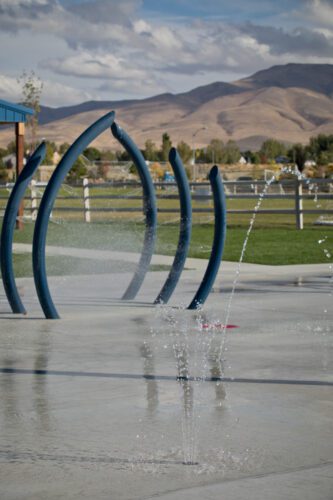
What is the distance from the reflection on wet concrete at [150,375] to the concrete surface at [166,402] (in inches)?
0.5

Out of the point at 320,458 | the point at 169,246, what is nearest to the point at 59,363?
the point at 320,458

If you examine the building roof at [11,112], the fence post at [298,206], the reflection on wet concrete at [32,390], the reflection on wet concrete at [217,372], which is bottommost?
the reflection on wet concrete at [217,372]

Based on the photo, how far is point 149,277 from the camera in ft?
53.3

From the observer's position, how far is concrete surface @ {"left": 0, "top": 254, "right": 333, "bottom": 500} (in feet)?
18.0

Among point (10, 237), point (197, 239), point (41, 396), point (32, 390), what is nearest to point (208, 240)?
point (197, 239)

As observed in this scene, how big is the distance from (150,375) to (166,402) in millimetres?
1048

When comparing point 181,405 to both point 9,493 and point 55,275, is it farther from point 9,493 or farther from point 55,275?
point 55,275

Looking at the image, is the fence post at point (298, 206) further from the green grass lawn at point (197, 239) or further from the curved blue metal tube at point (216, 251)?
the curved blue metal tube at point (216, 251)

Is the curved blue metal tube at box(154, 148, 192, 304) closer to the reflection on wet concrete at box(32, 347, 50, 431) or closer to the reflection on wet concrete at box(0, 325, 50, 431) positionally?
the reflection on wet concrete at box(0, 325, 50, 431)

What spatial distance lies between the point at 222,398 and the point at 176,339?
2.74 m

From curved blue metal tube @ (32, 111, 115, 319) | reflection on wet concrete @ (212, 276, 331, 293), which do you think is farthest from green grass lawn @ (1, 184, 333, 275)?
curved blue metal tube @ (32, 111, 115, 319)

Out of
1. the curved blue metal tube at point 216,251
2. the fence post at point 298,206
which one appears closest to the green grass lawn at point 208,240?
the fence post at point 298,206

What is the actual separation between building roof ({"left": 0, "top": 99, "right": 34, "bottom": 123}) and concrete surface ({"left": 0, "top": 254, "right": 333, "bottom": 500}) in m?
14.1

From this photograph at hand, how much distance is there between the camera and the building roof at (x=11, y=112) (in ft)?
87.1
